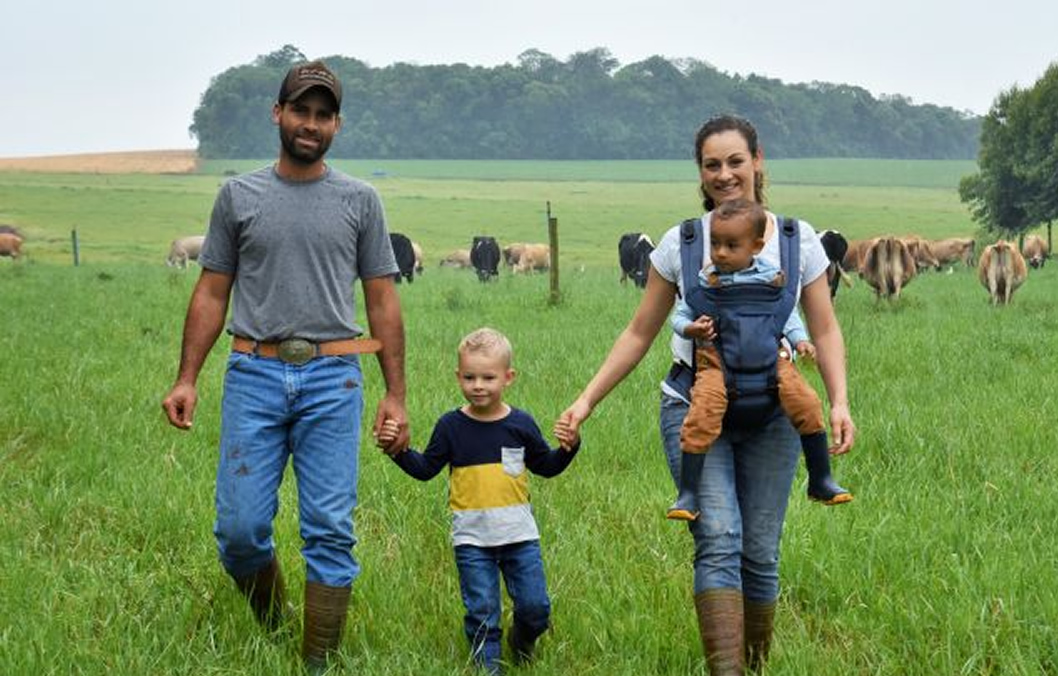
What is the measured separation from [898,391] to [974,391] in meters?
0.51

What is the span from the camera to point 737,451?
384 cm

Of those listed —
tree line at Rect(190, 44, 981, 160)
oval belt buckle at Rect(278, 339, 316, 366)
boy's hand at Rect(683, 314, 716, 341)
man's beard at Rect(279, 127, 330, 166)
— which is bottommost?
oval belt buckle at Rect(278, 339, 316, 366)

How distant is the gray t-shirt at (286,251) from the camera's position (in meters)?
4.04

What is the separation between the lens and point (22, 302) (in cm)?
1697

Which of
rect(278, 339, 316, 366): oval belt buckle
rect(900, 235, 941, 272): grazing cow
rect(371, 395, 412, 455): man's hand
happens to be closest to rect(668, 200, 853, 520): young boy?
rect(371, 395, 412, 455): man's hand

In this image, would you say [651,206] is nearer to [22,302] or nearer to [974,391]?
[22,302]

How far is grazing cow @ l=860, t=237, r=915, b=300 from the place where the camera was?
61.4ft

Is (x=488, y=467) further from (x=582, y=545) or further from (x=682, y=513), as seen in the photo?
(x=582, y=545)

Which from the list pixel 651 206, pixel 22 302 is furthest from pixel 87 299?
pixel 651 206

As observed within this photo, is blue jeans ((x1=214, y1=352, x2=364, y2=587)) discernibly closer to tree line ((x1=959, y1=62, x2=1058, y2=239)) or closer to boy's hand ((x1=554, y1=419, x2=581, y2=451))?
boy's hand ((x1=554, y1=419, x2=581, y2=451))

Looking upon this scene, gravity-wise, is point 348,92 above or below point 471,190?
above

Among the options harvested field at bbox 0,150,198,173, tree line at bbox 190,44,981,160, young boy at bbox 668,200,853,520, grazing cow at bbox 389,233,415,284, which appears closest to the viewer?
young boy at bbox 668,200,853,520

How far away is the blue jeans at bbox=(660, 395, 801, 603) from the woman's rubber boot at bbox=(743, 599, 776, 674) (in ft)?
0.10

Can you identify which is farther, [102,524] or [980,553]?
[102,524]
